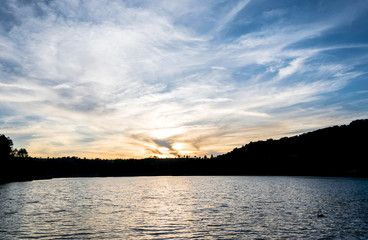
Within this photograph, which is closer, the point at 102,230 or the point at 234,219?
the point at 102,230

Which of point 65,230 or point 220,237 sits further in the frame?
point 65,230

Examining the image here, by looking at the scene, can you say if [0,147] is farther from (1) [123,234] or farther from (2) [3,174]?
(1) [123,234]

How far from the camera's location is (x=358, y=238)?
1430 inches

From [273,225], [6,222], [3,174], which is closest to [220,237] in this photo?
[273,225]

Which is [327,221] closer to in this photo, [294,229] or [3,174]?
[294,229]

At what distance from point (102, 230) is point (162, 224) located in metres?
9.87

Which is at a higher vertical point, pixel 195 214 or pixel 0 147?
pixel 0 147

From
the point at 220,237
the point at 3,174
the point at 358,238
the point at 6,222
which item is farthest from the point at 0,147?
the point at 358,238

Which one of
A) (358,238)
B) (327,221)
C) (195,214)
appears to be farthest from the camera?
(195,214)

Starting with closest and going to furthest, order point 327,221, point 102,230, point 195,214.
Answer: point 102,230, point 327,221, point 195,214

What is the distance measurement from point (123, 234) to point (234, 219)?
20963 mm

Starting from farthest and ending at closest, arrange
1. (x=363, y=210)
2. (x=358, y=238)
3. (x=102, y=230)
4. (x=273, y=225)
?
1. (x=363, y=210)
2. (x=273, y=225)
3. (x=102, y=230)
4. (x=358, y=238)

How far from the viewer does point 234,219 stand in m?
49.5

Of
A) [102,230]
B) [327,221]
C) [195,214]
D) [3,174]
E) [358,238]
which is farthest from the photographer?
[3,174]
